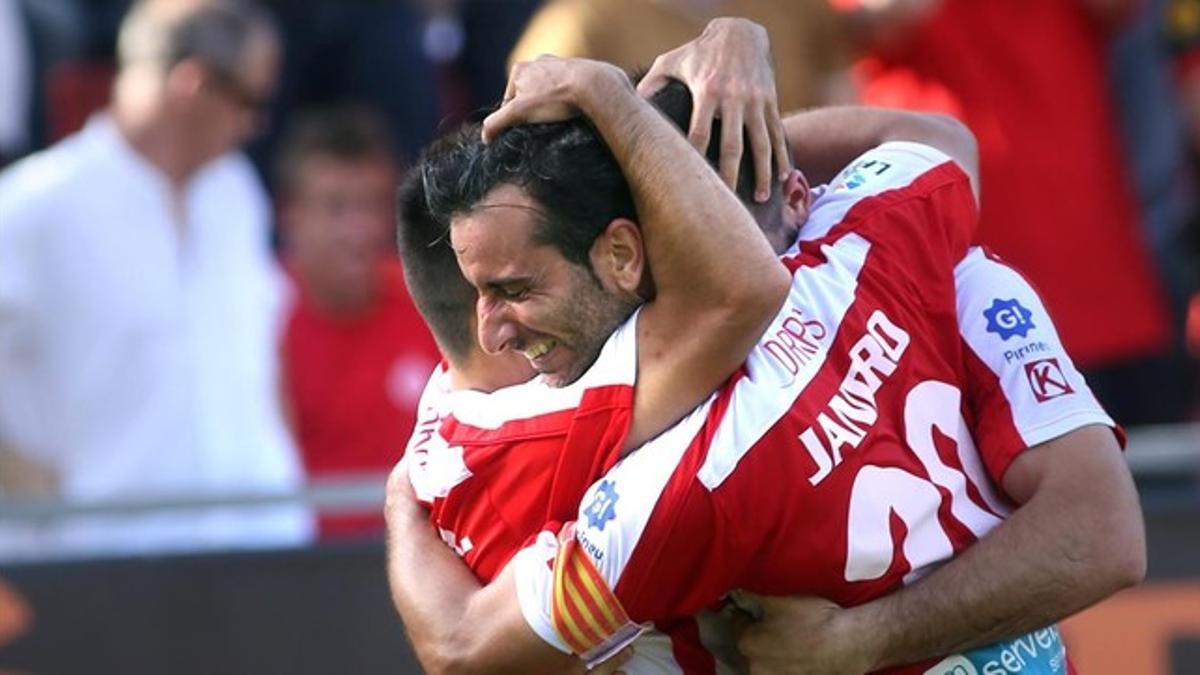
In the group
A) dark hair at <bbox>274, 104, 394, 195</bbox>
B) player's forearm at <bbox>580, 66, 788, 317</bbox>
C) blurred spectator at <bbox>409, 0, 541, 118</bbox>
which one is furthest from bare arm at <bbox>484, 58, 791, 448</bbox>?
blurred spectator at <bbox>409, 0, 541, 118</bbox>

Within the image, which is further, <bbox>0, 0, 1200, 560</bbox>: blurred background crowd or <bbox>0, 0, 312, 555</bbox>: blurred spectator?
<bbox>0, 0, 312, 555</bbox>: blurred spectator

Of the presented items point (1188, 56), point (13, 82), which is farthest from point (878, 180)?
point (13, 82)

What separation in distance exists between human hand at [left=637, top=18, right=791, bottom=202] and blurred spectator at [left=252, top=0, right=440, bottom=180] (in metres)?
4.12

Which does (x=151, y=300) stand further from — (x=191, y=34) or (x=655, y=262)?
(x=655, y=262)

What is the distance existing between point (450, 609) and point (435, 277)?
50 centimetres

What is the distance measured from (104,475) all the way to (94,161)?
0.86 metres

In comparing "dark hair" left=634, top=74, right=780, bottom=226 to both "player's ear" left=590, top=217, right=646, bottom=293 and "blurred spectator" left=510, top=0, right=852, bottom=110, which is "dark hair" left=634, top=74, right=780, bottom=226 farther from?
"blurred spectator" left=510, top=0, right=852, bottom=110

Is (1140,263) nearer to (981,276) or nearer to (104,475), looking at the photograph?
(104,475)

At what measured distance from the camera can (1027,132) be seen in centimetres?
689

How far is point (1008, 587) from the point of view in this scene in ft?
12.0

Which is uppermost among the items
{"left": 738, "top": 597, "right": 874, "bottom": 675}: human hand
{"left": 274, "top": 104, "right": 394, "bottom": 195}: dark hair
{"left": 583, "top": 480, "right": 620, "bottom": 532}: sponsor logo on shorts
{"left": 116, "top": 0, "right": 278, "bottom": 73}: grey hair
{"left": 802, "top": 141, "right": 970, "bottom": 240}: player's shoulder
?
{"left": 802, "top": 141, "right": 970, "bottom": 240}: player's shoulder

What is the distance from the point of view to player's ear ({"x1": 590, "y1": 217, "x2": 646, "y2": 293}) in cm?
358

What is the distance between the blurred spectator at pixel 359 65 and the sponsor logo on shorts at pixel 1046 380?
14.2ft

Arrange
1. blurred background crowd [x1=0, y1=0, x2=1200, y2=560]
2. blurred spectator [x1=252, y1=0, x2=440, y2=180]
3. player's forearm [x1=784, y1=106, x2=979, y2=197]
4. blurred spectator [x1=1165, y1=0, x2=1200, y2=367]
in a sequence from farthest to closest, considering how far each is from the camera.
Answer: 1. blurred spectator [x1=252, y1=0, x2=440, y2=180]
2. blurred spectator [x1=1165, y1=0, x2=1200, y2=367]
3. blurred background crowd [x1=0, y1=0, x2=1200, y2=560]
4. player's forearm [x1=784, y1=106, x2=979, y2=197]
